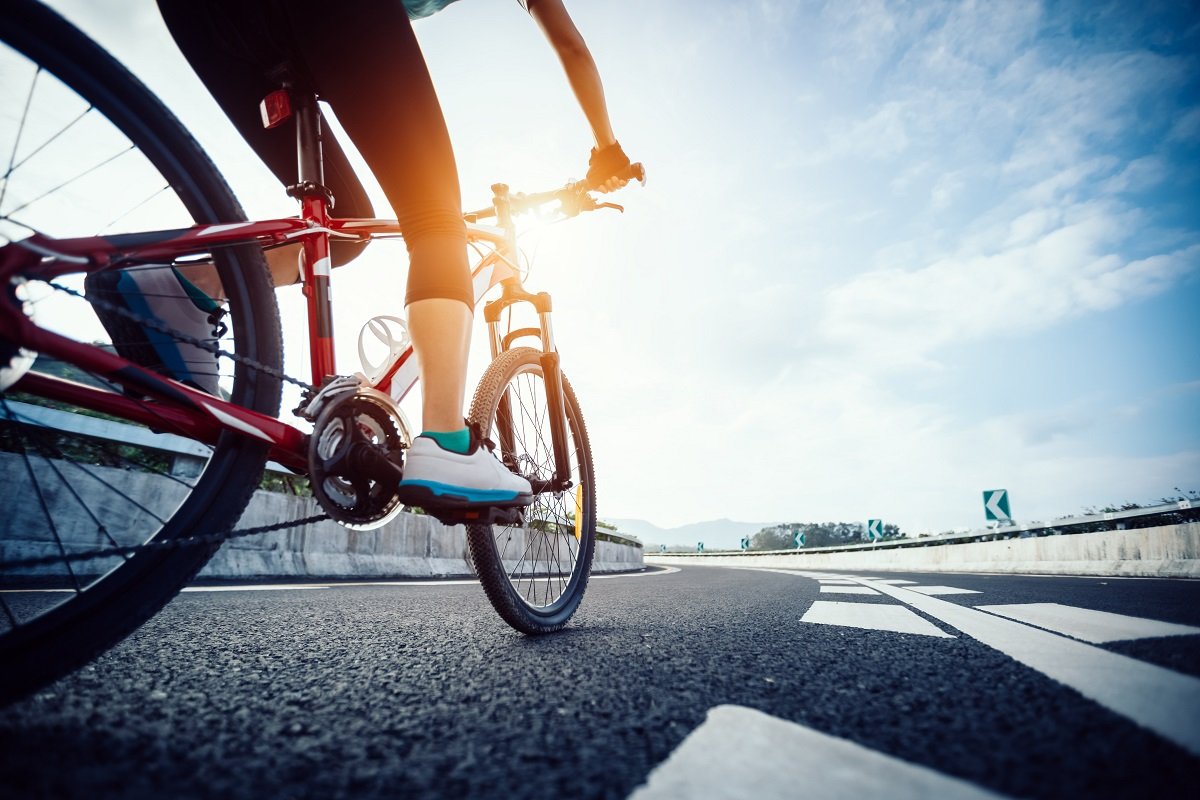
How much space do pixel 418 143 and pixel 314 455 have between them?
1.04 meters

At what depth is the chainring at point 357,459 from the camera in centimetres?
161

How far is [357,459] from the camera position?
1.68m

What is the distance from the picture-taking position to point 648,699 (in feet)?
3.62

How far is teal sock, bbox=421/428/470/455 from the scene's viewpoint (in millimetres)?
1733

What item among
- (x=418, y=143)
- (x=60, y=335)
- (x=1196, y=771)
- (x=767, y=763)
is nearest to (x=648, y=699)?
(x=767, y=763)

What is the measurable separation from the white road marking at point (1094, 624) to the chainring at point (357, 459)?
2.06 m

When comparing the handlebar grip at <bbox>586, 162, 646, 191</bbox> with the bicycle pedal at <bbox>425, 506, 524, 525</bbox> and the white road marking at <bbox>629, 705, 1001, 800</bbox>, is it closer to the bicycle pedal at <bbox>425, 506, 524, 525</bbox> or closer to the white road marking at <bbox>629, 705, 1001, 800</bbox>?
the bicycle pedal at <bbox>425, 506, 524, 525</bbox>

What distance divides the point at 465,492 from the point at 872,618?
72.6 inches

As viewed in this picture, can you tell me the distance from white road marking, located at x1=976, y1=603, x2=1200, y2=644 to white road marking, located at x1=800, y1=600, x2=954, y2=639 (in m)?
0.35

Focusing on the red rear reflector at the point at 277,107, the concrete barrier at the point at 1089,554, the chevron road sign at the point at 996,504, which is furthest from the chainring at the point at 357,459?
the chevron road sign at the point at 996,504

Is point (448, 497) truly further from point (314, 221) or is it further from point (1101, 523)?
point (1101, 523)

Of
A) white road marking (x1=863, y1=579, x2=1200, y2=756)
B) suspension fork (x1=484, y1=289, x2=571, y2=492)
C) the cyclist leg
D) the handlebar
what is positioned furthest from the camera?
the handlebar

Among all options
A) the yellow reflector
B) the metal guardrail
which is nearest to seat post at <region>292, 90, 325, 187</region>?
the yellow reflector

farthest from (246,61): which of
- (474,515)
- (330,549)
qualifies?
(330,549)
